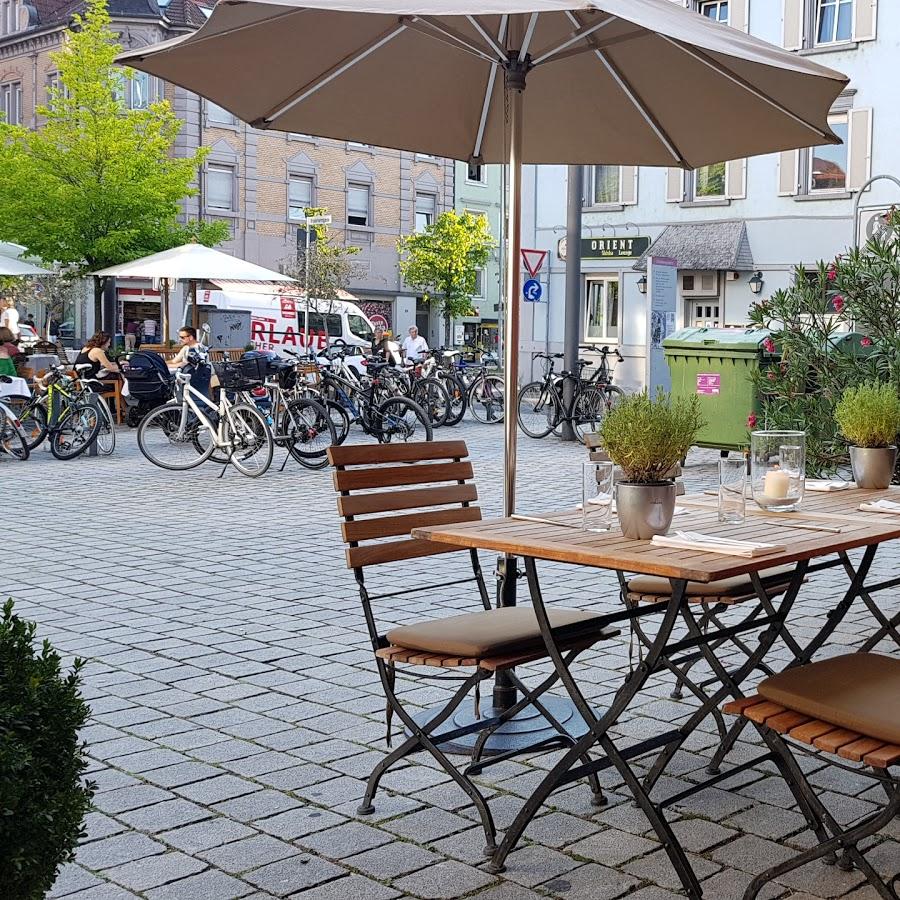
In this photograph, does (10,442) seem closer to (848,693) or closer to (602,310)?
(848,693)

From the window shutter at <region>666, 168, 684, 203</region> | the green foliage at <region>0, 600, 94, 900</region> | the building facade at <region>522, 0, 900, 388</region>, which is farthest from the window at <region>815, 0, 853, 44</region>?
the green foliage at <region>0, 600, 94, 900</region>

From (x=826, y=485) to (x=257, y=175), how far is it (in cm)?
4137

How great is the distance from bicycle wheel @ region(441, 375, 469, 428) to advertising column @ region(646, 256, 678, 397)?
2848 mm

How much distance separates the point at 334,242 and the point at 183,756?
140 ft

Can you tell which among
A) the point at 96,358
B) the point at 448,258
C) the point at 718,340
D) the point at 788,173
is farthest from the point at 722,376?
the point at 448,258

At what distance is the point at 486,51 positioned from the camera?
16.9ft

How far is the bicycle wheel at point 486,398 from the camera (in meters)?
21.3

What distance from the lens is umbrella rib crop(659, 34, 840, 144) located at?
527cm

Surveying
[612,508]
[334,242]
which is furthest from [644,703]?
[334,242]

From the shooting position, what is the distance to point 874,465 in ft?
16.8

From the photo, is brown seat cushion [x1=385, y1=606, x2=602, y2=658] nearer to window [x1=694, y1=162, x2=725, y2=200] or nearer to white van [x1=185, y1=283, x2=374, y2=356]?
white van [x1=185, y1=283, x2=374, y2=356]

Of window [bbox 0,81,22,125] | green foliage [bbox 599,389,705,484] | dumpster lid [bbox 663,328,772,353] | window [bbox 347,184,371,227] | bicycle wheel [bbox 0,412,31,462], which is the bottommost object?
bicycle wheel [bbox 0,412,31,462]

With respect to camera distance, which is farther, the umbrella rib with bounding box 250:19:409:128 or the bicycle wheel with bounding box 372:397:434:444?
the bicycle wheel with bounding box 372:397:434:444

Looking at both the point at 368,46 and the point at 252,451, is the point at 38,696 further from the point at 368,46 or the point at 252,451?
the point at 252,451
